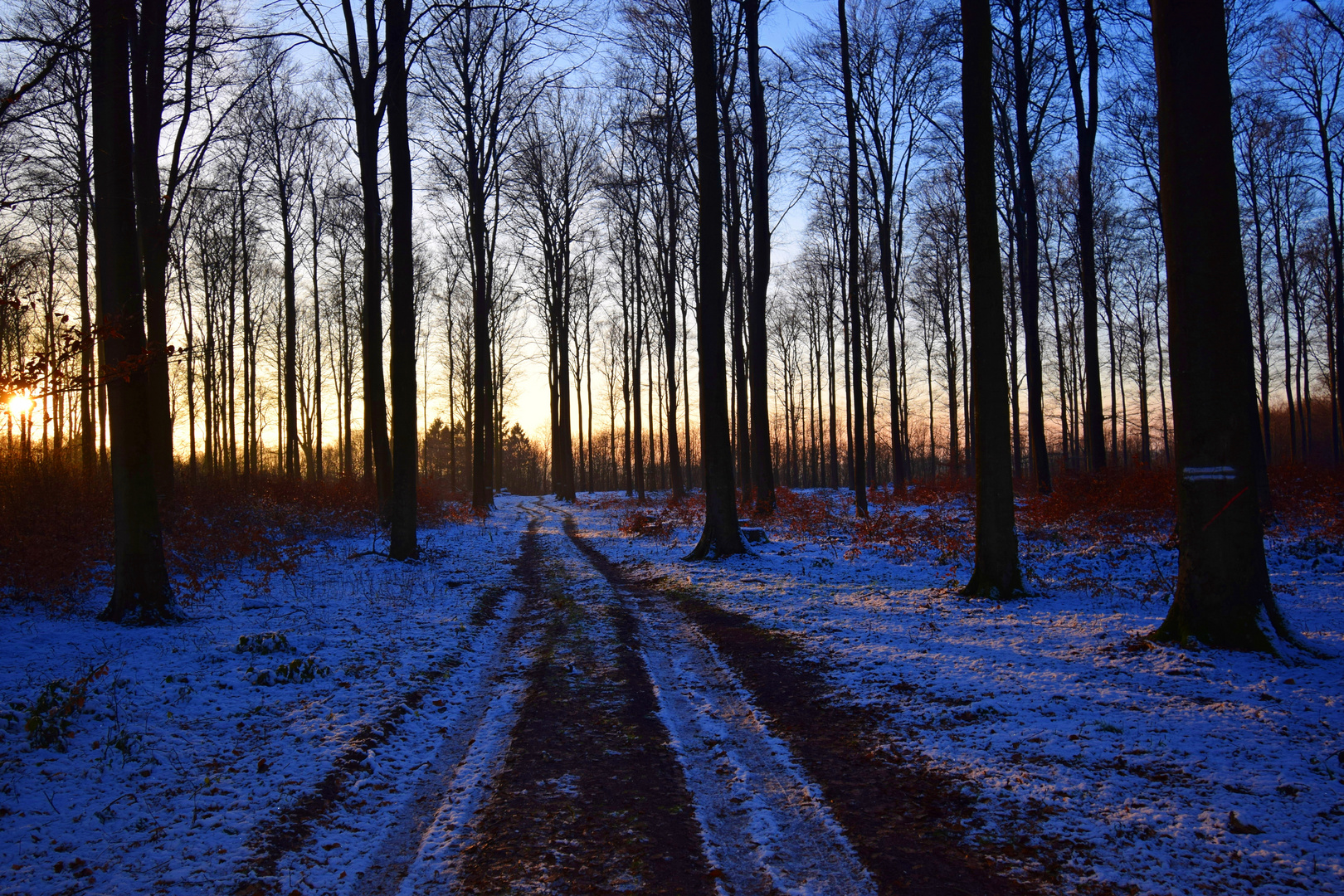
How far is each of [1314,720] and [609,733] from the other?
454 cm

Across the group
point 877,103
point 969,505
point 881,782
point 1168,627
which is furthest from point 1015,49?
point 881,782

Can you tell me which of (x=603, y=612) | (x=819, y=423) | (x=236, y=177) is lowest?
(x=603, y=612)

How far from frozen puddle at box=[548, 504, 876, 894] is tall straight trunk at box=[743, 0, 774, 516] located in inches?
506

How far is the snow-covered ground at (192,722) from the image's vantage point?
3238mm

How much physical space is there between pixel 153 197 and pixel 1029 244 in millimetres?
21288

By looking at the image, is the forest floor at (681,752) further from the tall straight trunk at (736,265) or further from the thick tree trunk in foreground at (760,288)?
the tall straight trunk at (736,265)

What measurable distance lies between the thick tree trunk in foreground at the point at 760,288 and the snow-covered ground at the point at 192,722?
11309mm

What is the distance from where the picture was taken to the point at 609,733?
4.84 m

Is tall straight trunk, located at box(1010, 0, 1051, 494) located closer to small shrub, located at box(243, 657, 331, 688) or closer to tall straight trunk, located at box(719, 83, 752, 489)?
tall straight trunk, located at box(719, 83, 752, 489)

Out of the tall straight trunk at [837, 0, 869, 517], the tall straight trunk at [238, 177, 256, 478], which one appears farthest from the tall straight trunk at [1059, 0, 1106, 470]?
the tall straight trunk at [238, 177, 256, 478]

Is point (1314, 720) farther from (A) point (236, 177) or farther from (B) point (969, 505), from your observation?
(A) point (236, 177)

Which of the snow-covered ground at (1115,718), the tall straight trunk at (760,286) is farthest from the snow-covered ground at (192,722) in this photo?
the tall straight trunk at (760,286)

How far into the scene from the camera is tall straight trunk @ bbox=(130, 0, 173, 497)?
10.4 m

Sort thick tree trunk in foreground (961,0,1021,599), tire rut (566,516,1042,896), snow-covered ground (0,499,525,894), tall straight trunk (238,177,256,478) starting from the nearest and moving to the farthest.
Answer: tire rut (566,516,1042,896) < snow-covered ground (0,499,525,894) < thick tree trunk in foreground (961,0,1021,599) < tall straight trunk (238,177,256,478)
